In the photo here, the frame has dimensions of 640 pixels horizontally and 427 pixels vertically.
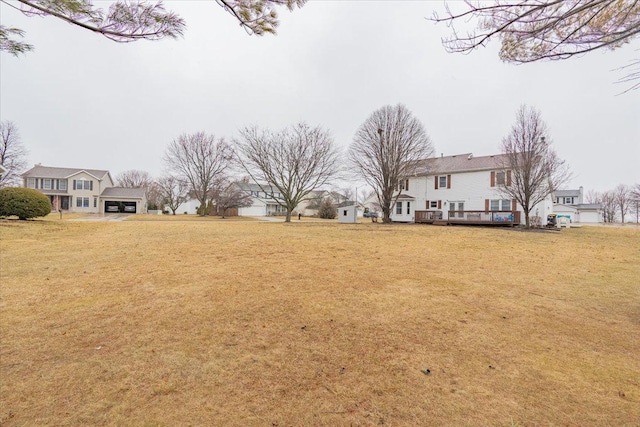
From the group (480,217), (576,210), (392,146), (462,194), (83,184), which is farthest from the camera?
(576,210)

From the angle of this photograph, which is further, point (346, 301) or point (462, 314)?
point (346, 301)

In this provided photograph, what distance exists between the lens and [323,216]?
44.4m

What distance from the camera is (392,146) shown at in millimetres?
25953

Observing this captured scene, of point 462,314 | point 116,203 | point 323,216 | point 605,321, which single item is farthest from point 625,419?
point 116,203

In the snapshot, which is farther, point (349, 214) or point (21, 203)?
point (349, 214)

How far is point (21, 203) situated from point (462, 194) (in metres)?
33.5

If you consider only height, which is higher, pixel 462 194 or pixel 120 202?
pixel 462 194

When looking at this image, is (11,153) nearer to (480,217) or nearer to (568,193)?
(480,217)

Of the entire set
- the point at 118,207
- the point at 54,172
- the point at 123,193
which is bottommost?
the point at 118,207

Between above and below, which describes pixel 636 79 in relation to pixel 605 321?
above

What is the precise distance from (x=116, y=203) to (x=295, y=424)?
53641 mm

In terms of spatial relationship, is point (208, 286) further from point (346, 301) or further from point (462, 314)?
point (462, 314)

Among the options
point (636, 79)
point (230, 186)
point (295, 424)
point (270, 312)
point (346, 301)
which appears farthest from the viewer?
point (230, 186)

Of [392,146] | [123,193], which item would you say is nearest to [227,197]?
[123,193]
